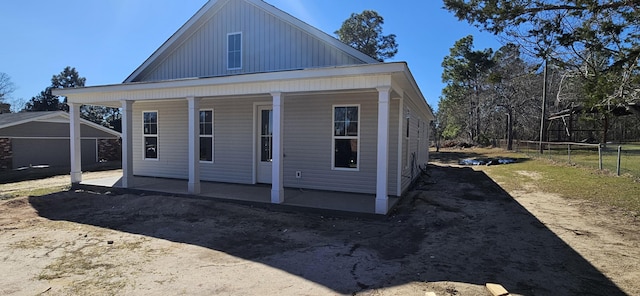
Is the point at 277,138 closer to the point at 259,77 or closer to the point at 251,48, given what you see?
the point at 259,77

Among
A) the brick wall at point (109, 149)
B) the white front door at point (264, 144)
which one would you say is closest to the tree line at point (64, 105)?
the brick wall at point (109, 149)

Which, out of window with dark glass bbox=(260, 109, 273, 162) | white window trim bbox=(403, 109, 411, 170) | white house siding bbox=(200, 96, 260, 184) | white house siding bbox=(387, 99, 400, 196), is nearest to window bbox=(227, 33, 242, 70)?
white house siding bbox=(200, 96, 260, 184)

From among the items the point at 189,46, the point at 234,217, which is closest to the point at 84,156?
the point at 189,46

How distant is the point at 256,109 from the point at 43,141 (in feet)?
51.8

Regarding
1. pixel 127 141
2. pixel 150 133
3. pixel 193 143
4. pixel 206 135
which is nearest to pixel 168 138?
pixel 150 133

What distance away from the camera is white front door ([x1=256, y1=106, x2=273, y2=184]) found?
8914 millimetres

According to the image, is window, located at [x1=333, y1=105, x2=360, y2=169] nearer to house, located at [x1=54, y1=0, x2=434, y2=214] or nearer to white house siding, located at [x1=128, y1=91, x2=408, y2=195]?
house, located at [x1=54, y1=0, x2=434, y2=214]

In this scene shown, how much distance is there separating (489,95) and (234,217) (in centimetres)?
3117

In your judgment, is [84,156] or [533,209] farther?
[84,156]

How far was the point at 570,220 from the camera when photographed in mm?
6172

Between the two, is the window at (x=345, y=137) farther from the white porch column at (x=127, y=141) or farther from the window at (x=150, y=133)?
the window at (x=150, y=133)

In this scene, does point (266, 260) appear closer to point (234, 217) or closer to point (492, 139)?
point (234, 217)

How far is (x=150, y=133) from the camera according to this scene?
1051 centimetres

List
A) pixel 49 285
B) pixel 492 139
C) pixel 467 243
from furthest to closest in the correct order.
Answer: pixel 492 139
pixel 467 243
pixel 49 285
